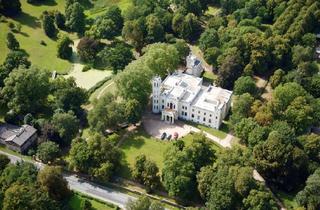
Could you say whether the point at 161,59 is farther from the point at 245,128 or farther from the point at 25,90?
the point at 25,90

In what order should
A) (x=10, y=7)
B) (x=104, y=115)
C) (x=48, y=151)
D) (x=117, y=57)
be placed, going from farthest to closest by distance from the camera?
(x=10, y=7) → (x=117, y=57) → (x=104, y=115) → (x=48, y=151)

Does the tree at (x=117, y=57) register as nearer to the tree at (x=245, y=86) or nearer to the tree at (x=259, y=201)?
the tree at (x=245, y=86)

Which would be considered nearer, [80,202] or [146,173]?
[80,202]

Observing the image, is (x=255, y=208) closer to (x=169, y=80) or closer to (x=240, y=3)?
(x=169, y=80)

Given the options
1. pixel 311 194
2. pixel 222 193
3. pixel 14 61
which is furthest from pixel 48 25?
pixel 311 194

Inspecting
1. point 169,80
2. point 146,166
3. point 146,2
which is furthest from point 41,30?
point 146,166

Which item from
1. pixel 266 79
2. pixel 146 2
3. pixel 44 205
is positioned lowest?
pixel 44 205
